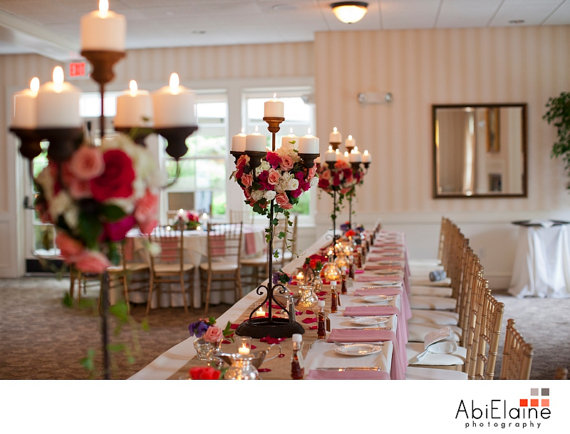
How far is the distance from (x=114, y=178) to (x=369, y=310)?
8.00 feet

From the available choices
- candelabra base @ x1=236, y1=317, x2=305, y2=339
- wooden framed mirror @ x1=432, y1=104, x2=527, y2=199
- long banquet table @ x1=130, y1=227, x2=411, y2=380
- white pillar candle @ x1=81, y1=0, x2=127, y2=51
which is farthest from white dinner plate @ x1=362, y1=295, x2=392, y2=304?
wooden framed mirror @ x1=432, y1=104, x2=527, y2=199

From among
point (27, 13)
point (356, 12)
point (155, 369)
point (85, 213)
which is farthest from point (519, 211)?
point (85, 213)

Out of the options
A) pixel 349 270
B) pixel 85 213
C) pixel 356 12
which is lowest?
pixel 349 270

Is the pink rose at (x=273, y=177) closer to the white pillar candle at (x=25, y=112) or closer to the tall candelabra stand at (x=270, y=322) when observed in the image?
the tall candelabra stand at (x=270, y=322)

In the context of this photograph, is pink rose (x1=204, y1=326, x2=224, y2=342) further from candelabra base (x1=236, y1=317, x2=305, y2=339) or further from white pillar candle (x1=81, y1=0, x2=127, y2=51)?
white pillar candle (x1=81, y1=0, x2=127, y2=51)

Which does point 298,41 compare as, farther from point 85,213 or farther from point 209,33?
point 85,213

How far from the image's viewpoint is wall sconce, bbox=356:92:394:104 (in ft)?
29.4

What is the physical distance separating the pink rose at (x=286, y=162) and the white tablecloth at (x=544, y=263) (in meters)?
5.87

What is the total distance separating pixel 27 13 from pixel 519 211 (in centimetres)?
626

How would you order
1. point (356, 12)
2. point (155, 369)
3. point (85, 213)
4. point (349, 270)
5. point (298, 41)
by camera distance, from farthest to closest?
point (298, 41), point (356, 12), point (349, 270), point (155, 369), point (85, 213)

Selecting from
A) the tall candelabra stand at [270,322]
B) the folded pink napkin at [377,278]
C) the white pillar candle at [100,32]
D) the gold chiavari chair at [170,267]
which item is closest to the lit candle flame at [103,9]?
the white pillar candle at [100,32]

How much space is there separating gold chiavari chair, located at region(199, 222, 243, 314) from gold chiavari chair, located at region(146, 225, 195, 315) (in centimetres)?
18
